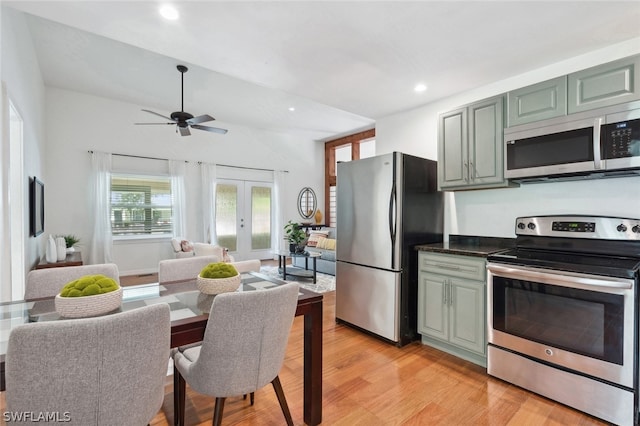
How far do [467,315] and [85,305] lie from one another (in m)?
2.53

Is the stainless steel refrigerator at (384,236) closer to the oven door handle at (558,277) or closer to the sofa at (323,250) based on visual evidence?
the oven door handle at (558,277)

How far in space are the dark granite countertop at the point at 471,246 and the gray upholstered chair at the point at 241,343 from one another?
1.62 meters

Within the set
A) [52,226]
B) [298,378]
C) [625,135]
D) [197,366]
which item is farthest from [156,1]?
[52,226]

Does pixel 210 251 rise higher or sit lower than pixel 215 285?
lower

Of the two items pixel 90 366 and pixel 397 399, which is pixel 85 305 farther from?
pixel 397 399

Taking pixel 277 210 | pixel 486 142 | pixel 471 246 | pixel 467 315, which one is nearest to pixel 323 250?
pixel 277 210

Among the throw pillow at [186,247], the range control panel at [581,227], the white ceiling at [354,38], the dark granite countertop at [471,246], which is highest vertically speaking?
the white ceiling at [354,38]

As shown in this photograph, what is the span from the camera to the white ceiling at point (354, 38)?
193 centimetres

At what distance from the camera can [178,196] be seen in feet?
19.5

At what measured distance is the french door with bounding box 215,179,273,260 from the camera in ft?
22.2

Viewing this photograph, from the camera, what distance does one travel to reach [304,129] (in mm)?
7090

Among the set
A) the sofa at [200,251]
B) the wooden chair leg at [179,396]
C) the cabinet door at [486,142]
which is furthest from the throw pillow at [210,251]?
the cabinet door at [486,142]

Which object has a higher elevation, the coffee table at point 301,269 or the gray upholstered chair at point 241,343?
the gray upholstered chair at point 241,343

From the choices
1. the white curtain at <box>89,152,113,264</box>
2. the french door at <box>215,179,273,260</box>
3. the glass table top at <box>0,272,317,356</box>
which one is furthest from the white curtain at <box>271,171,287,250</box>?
the glass table top at <box>0,272,317,356</box>
